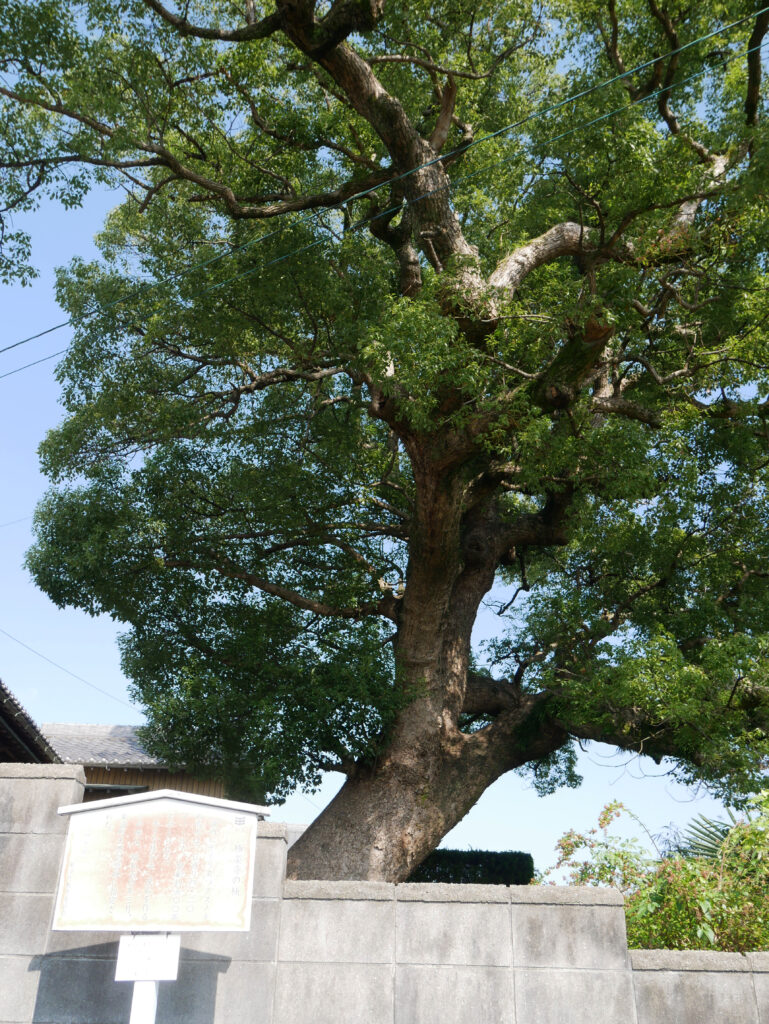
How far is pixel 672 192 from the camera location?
381 inches

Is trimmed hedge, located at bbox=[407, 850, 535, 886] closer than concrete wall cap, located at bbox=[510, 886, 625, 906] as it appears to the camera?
No

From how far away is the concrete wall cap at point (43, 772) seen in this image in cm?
534

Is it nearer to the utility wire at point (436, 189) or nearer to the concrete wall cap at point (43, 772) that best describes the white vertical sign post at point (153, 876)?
the concrete wall cap at point (43, 772)

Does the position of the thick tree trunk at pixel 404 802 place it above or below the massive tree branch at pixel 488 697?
below

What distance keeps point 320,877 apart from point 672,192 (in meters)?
8.76

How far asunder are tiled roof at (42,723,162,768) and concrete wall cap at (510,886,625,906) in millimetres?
10022

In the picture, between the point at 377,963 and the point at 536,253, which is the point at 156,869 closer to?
the point at 377,963

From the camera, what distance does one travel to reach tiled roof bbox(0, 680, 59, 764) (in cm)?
986

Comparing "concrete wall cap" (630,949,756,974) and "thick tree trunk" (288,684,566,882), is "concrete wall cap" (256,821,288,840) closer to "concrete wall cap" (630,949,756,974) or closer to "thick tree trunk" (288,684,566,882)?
"concrete wall cap" (630,949,756,974)

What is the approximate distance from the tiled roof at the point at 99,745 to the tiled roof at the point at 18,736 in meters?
2.38

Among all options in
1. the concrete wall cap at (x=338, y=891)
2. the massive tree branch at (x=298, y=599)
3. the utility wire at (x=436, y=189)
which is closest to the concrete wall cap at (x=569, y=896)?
the concrete wall cap at (x=338, y=891)

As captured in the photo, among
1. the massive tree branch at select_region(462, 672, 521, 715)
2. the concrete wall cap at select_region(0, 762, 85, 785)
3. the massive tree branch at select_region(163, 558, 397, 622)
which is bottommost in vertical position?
the concrete wall cap at select_region(0, 762, 85, 785)

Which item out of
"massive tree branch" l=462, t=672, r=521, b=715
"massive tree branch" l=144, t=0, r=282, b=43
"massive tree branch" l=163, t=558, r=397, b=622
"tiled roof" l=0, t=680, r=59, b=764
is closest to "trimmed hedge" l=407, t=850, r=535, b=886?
"massive tree branch" l=462, t=672, r=521, b=715

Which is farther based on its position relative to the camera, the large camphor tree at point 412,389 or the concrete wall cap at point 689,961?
the large camphor tree at point 412,389
